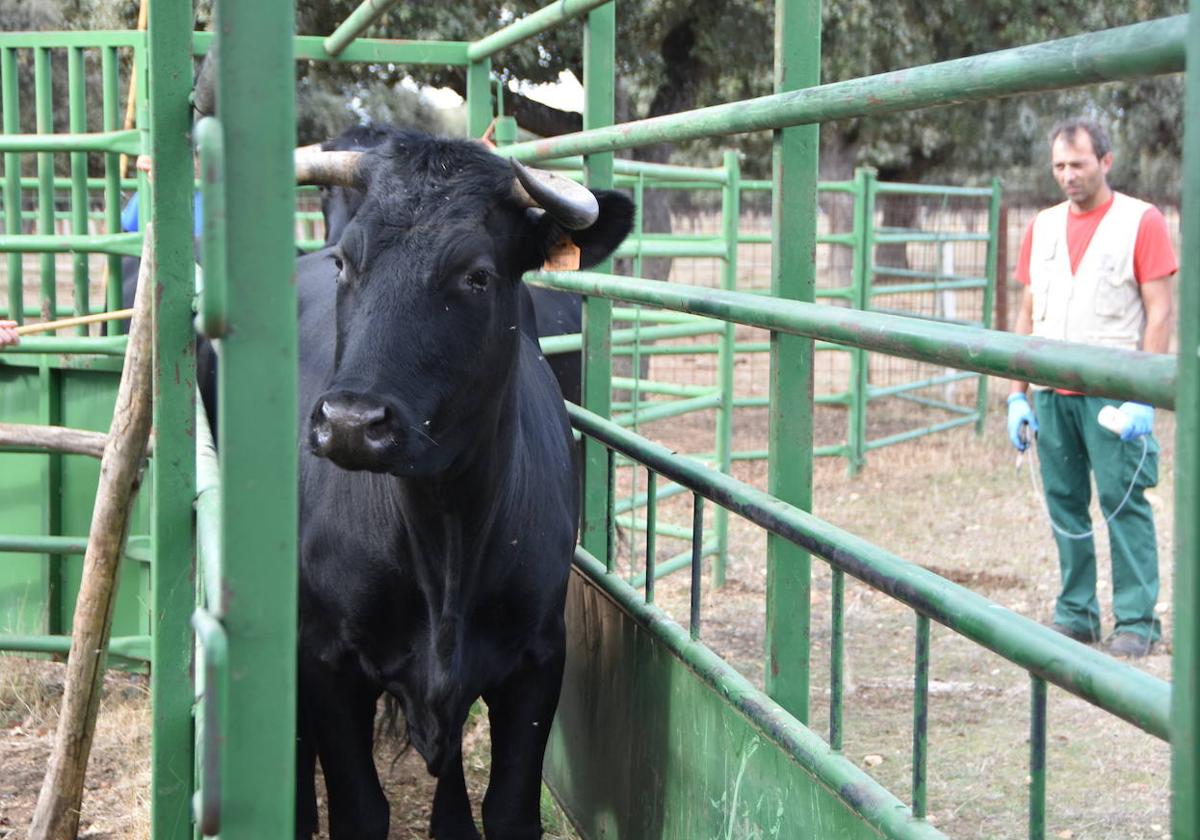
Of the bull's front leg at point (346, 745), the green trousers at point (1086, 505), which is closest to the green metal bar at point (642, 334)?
the green trousers at point (1086, 505)

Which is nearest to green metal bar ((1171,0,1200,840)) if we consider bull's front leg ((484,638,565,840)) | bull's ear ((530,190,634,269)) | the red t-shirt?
bull's ear ((530,190,634,269))

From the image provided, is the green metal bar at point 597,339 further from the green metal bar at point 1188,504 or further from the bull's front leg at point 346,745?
the green metal bar at point 1188,504

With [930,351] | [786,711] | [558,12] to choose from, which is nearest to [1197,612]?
[930,351]

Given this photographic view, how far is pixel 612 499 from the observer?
12.3ft

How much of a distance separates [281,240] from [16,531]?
4.84 meters

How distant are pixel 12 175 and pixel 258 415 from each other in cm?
466

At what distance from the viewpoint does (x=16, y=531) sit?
5508 millimetres

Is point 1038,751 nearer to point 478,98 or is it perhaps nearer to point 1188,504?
point 1188,504

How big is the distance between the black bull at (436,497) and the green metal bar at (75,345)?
1.58 metres

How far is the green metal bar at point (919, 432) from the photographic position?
10592mm

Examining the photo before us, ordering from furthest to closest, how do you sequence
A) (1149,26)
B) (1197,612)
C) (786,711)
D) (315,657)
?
1. (315,657)
2. (786,711)
3. (1149,26)
4. (1197,612)

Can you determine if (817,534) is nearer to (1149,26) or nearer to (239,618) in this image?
(1149,26)

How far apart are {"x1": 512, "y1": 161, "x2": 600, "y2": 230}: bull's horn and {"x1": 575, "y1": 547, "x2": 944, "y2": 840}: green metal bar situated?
3.08 ft

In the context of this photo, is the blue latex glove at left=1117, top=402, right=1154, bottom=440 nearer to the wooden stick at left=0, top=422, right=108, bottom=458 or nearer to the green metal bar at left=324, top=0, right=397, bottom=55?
the green metal bar at left=324, top=0, right=397, bottom=55
